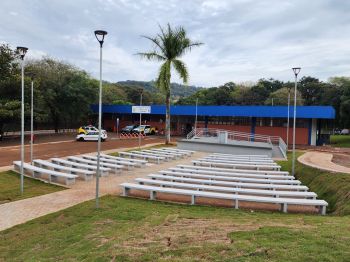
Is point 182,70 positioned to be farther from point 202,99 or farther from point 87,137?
point 202,99

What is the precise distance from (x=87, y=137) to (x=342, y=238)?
32731mm

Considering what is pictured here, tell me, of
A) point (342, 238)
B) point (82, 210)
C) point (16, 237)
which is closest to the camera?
point (342, 238)

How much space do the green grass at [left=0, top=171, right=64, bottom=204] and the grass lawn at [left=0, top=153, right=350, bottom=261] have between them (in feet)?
10.0

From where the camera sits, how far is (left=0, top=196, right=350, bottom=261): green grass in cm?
512

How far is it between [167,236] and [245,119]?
36.1m

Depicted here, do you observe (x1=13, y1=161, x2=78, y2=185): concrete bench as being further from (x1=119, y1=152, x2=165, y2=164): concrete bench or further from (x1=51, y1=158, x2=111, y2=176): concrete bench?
(x1=119, y1=152, x2=165, y2=164): concrete bench

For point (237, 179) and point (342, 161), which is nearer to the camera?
point (237, 179)

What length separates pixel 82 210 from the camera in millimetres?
9711

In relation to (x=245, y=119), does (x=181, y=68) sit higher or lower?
higher

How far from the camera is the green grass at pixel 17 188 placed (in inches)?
472

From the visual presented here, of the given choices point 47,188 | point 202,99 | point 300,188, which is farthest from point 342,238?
point 202,99

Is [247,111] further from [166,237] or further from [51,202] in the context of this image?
[166,237]

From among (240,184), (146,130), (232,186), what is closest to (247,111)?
(146,130)

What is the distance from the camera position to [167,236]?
6.47m
